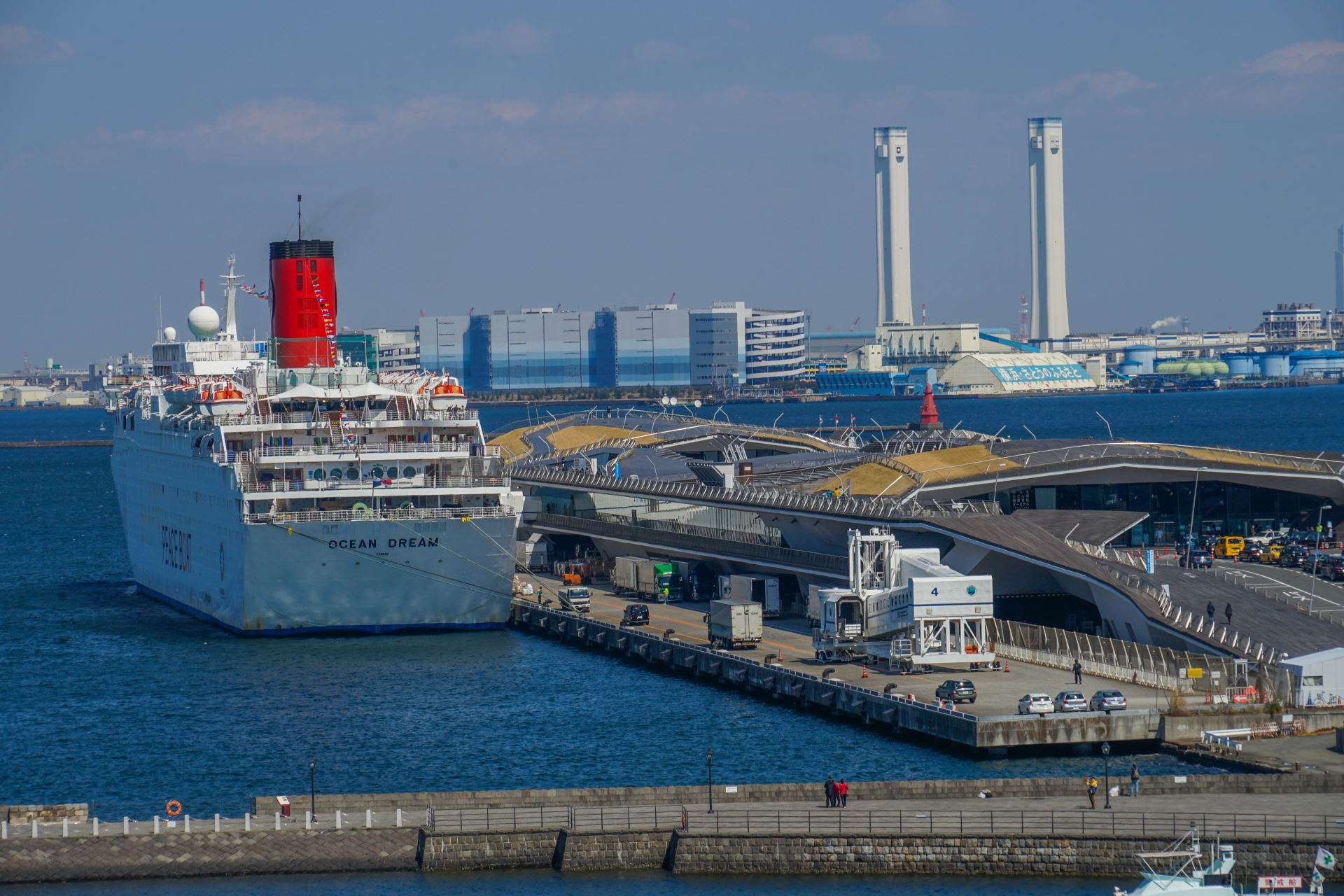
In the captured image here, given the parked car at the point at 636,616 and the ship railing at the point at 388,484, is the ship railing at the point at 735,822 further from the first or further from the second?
the parked car at the point at 636,616

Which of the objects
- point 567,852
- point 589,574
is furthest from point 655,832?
point 589,574

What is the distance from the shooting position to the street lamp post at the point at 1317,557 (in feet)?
185

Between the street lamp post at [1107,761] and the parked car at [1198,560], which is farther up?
the parked car at [1198,560]

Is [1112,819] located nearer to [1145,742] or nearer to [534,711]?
[1145,742]

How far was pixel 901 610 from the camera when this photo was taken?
50875mm

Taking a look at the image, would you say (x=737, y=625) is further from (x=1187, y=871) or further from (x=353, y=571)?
(x=1187, y=871)

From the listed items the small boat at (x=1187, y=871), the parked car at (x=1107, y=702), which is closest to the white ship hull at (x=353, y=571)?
the parked car at (x=1107, y=702)

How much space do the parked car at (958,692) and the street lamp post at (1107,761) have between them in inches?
151

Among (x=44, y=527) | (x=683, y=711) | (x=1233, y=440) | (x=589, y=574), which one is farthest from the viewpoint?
(x=1233, y=440)

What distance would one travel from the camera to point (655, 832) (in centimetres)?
3491

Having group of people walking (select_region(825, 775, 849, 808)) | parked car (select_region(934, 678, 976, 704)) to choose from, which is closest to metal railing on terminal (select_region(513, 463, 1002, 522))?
parked car (select_region(934, 678, 976, 704))

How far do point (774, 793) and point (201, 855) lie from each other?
1172cm

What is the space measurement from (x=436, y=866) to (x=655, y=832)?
4373 millimetres

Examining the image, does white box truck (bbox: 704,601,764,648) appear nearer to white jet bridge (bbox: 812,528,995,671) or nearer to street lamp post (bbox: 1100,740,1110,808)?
white jet bridge (bbox: 812,528,995,671)
